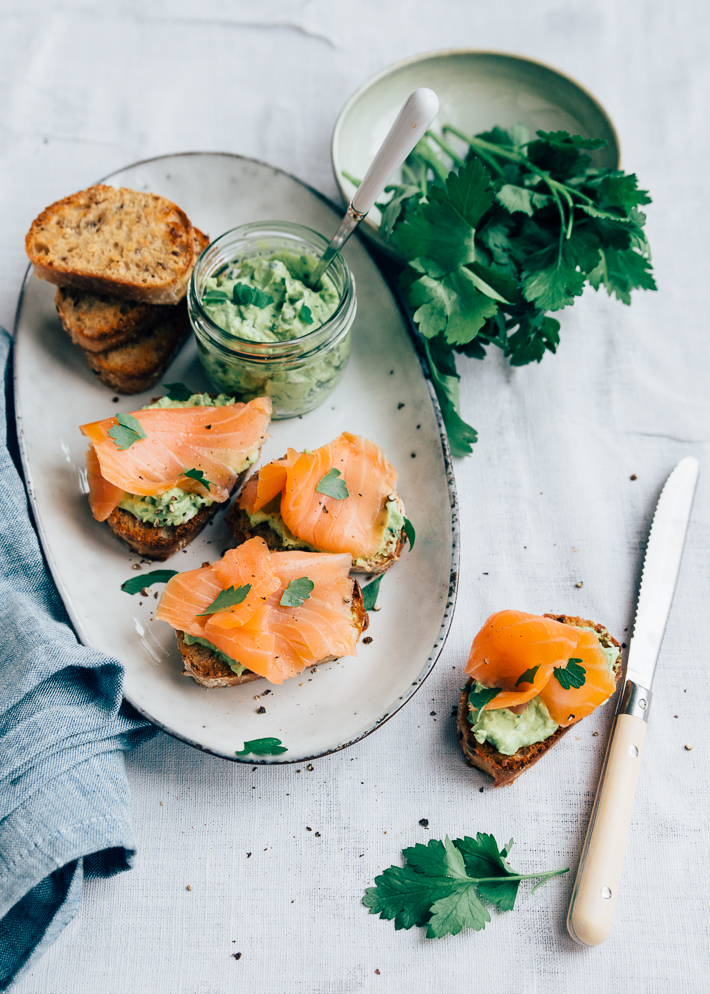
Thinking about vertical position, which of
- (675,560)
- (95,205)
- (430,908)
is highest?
(95,205)

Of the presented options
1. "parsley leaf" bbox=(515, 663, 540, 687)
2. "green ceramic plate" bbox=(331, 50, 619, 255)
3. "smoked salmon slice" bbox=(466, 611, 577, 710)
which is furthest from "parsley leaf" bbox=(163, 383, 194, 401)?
"parsley leaf" bbox=(515, 663, 540, 687)

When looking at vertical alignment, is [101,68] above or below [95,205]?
above

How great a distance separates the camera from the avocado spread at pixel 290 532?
230cm

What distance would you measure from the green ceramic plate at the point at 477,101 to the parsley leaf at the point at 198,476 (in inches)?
56.4

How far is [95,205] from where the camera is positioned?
2.53 metres

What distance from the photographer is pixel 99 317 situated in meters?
2.46

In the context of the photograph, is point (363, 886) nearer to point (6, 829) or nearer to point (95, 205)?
point (6, 829)

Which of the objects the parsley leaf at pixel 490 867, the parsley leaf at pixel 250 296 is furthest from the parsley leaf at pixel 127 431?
the parsley leaf at pixel 490 867

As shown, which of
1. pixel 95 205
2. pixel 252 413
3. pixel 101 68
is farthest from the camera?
pixel 101 68

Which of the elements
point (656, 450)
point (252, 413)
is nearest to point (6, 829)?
point (252, 413)

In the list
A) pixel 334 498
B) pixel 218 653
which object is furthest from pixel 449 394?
pixel 218 653

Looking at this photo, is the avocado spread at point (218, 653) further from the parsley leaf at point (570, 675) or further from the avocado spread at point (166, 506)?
the parsley leaf at point (570, 675)

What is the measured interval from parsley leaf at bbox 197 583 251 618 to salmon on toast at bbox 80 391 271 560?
1.06 feet

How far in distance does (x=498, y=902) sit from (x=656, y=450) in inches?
69.7
